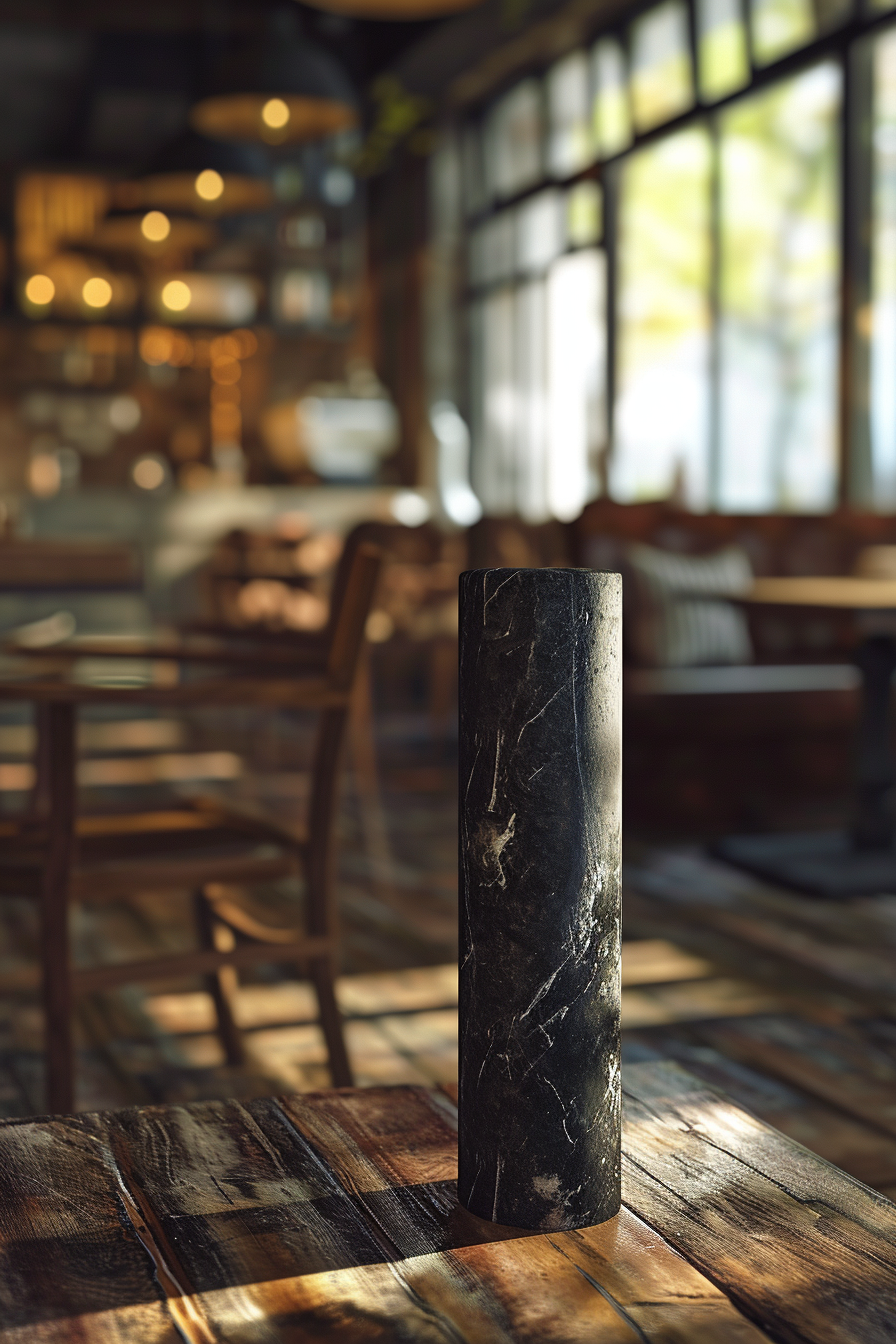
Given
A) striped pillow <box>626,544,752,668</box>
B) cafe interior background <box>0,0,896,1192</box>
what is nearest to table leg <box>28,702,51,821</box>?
cafe interior background <box>0,0,896,1192</box>

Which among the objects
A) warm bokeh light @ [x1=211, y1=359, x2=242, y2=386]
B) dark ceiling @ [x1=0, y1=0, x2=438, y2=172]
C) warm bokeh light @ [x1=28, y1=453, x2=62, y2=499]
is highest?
dark ceiling @ [x1=0, y1=0, x2=438, y2=172]

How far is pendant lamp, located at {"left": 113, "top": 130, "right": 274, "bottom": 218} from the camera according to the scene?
6.34 meters

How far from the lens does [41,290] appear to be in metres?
11.1

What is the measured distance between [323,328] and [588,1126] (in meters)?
9.44

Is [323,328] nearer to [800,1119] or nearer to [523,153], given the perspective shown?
[523,153]

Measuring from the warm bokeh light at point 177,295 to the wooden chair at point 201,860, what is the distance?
799cm

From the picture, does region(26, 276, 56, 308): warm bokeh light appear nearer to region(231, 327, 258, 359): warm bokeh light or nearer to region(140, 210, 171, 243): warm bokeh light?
region(231, 327, 258, 359): warm bokeh light

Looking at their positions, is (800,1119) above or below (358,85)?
below

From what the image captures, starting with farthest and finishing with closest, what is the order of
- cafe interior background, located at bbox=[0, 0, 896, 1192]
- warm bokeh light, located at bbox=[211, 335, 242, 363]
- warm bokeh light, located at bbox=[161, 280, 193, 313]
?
warm bokeh light, located at bbox=[211, 335, 242, 363] < warm bokeh light, located at bbox=[161, 280, 193, 313] < cafe interior background, located at bbox=[0, 0, 896, 1192]

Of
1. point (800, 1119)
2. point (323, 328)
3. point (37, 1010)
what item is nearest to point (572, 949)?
point (800, 1119)

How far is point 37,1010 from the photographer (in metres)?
2.78

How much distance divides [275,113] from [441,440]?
5283 mm

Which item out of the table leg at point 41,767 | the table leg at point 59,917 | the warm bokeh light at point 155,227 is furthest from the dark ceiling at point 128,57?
the table leg at point 59,917

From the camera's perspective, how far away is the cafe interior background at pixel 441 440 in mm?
2834
